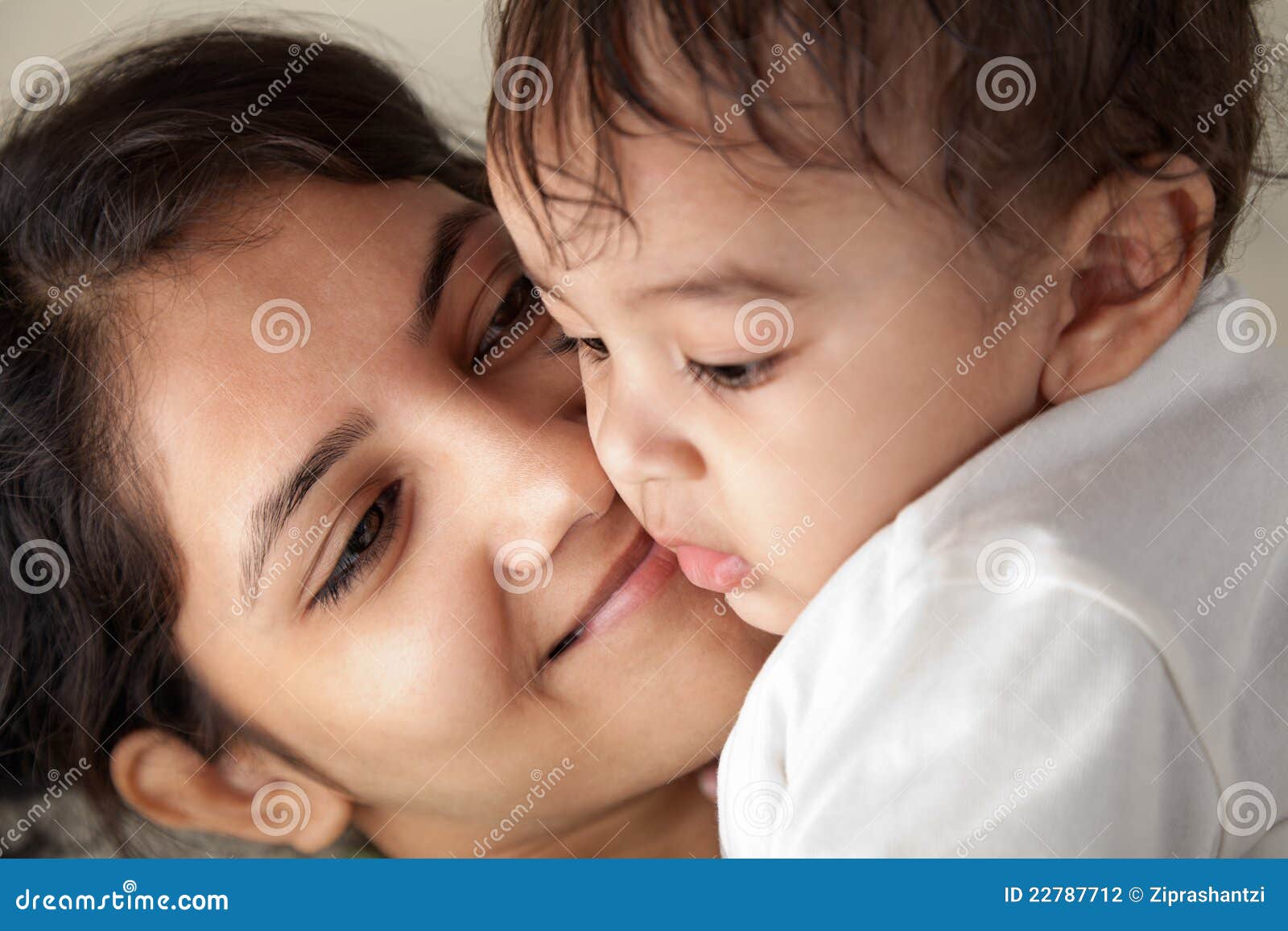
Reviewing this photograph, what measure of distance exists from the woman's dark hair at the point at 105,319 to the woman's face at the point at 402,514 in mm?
54

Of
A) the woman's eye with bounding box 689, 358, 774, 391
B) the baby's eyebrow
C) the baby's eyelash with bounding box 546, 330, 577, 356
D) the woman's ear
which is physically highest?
the baby's eyebrow

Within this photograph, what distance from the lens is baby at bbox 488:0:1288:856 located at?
0.79m

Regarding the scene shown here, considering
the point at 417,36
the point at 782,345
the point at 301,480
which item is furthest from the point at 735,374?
the point at 417,36

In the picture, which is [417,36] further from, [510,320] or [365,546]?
[365,546]

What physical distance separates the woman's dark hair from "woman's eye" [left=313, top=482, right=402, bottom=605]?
18cm

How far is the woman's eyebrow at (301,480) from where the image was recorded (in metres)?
1.03

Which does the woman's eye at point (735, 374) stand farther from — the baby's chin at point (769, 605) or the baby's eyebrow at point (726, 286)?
the baby's chin at point (769, 605)

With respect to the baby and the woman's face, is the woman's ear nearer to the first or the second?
the woman's face

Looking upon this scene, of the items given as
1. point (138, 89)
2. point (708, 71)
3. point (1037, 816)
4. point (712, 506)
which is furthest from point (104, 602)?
point (1037, 816)

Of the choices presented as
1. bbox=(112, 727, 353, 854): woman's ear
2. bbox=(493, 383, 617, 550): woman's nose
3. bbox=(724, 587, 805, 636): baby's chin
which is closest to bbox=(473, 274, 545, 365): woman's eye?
bbox=(493, 383, 617, 550): woman's nose

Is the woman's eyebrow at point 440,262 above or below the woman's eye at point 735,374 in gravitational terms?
below

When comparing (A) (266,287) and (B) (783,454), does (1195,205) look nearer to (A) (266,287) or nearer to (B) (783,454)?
(B) (783,454)

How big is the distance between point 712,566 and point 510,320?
1.20 feet

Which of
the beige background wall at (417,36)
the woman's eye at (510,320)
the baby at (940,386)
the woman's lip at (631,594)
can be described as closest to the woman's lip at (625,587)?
the woman's lip at (631,594)
